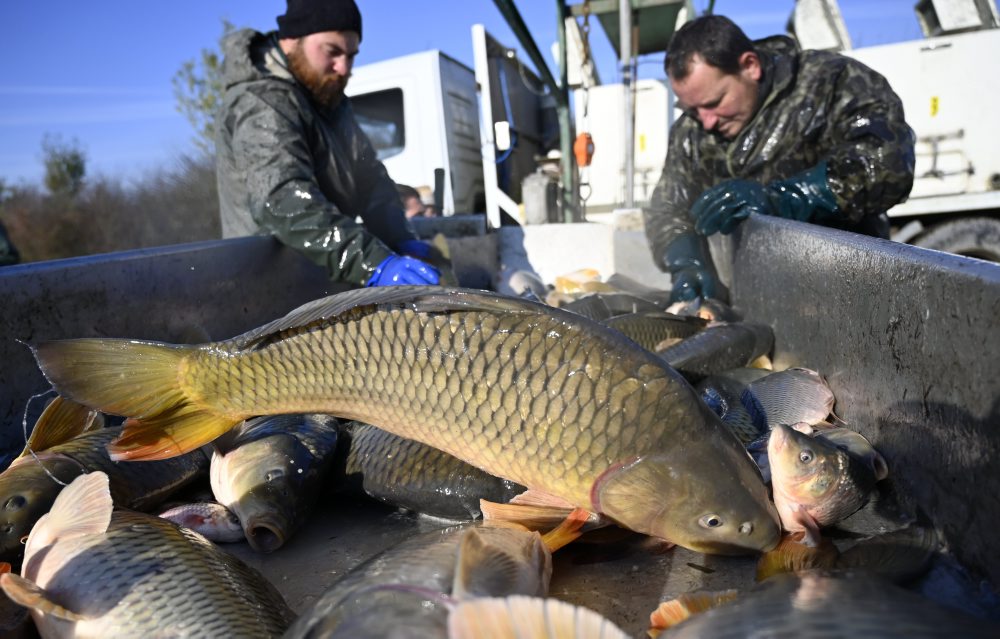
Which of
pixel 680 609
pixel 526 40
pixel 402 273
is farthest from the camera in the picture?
pixel 526 40

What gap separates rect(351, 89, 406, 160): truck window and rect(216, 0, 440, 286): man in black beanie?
444 cm

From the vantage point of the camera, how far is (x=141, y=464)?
1.94 m

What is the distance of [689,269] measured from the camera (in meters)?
4.35

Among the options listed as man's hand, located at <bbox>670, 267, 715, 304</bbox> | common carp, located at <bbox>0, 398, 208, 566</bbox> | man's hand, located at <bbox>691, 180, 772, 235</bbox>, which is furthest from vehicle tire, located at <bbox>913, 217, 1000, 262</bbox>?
common carp, located at <bbox>0, 398, 208, 566</bbox>

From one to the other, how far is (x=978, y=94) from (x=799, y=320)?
5715 mm

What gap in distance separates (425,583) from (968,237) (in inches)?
283

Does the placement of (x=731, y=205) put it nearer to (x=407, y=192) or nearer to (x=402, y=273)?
(x=402, y=273)

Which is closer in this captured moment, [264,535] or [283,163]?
[264,535]

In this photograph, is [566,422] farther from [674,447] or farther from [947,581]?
[947,581]

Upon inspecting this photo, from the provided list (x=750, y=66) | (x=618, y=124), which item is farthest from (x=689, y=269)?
(x=618, y=124)

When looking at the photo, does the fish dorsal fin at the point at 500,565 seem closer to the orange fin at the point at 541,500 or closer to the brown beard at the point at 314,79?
the orange fin at the point at 541,500

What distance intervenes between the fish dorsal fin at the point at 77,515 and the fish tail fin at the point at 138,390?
0.23 meters

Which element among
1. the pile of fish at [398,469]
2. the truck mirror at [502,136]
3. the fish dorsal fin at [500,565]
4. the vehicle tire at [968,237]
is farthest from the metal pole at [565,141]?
the fish dorsal fin at [500,565]

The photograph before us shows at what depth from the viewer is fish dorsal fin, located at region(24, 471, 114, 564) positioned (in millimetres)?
1452
